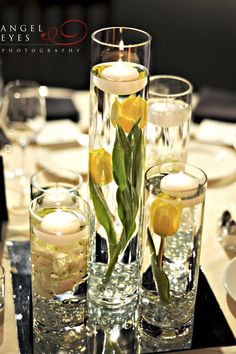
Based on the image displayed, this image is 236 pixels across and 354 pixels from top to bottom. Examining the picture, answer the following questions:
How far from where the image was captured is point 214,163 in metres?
1.90

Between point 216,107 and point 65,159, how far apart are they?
20.1 inches

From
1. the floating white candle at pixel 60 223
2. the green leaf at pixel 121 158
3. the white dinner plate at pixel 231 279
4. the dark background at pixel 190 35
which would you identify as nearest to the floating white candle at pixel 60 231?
the floating white candle at pixel 60 223

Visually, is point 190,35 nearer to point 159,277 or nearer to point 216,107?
point 216,107

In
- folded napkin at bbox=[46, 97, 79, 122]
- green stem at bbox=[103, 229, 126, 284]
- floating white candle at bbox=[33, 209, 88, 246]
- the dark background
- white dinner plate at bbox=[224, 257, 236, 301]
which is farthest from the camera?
the dark background

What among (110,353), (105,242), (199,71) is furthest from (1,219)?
(199,71)

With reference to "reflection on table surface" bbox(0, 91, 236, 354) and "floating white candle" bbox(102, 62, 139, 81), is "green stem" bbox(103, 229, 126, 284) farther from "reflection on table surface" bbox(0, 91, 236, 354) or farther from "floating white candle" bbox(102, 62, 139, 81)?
"floating white candle" bbox(102, 62, 139, 81)

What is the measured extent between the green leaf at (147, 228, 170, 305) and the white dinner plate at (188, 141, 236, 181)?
59 centimetres

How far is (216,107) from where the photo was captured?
7.06 feet

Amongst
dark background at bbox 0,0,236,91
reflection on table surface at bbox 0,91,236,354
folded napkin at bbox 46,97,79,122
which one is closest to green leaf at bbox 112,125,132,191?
reflection on table surface at bbox 0,91,236,354

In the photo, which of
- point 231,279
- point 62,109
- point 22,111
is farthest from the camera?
point 62,109

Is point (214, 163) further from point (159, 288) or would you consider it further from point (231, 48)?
point (231, 48)

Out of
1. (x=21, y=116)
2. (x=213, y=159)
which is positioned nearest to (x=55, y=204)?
A: (x=21, y=116)

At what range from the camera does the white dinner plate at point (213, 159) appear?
185cm

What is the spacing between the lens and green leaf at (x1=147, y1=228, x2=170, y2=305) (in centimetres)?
127
